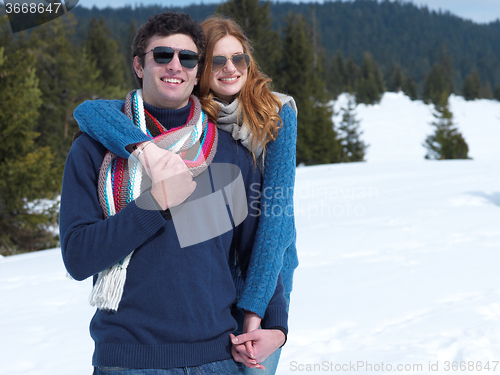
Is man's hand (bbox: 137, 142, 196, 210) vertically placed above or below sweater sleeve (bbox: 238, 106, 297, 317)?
above

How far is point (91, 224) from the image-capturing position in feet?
4.49

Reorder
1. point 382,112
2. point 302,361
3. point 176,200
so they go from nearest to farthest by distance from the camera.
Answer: point 176,200
point 302,361
point 382,112

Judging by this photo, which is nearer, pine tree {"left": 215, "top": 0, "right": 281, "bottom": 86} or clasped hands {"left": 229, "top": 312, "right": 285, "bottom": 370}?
clasped hands {"left": 229, "top": 312, "right": 285, "bottom": 370}

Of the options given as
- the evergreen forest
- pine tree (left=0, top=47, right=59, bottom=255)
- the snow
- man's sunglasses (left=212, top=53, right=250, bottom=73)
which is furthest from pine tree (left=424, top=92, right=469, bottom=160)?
man's sunglasses (left=212, top=53, right=250, bottom=73)

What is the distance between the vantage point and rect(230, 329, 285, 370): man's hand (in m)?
1.53

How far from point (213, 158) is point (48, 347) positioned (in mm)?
2959

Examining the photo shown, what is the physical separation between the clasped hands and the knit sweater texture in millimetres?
48

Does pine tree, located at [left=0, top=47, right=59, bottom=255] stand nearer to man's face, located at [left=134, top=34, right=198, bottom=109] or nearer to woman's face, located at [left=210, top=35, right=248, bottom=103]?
woman's face, located at [left=210, top=35, right=248, bottom=103]

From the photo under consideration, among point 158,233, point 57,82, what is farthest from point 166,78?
point 57,82

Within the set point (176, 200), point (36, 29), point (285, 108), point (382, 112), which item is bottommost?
point (382, 112)

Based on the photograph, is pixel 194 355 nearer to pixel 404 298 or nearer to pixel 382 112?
pixel 404 298

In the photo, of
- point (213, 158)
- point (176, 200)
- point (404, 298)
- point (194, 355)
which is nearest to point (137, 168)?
point (176, 200)

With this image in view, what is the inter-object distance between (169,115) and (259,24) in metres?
24.2

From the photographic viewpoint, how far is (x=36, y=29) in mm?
21219
